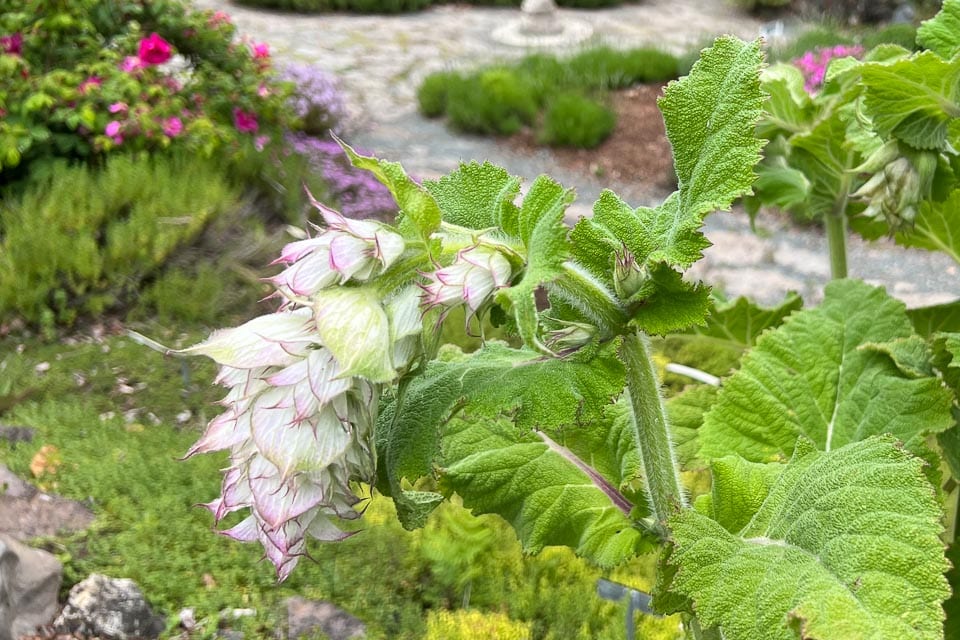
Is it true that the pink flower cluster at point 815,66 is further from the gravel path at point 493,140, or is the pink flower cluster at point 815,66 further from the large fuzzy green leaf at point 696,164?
the large fuzzy green leaf at point 696,164

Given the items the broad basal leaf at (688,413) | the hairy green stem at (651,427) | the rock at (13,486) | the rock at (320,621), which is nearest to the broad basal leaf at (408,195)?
the hairy green stem at (651,427)

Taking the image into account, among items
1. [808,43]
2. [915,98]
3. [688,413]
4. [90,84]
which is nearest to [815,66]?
[808,43]

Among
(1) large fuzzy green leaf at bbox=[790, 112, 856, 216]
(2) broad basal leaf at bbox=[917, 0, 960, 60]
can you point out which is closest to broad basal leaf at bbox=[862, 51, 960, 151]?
(2) broad basal leaf at bbox=[917, 0, 960, 60]

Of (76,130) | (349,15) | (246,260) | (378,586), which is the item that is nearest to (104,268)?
(246,260)

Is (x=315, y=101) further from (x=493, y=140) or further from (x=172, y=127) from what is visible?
(x=172, y=127)

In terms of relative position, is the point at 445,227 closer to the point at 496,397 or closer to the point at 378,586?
the point at 496,397

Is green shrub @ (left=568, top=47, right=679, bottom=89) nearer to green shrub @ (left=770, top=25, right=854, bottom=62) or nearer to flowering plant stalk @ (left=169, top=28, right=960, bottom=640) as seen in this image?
green shrub @ (left=770, top=25, right=854, bottom=62)
